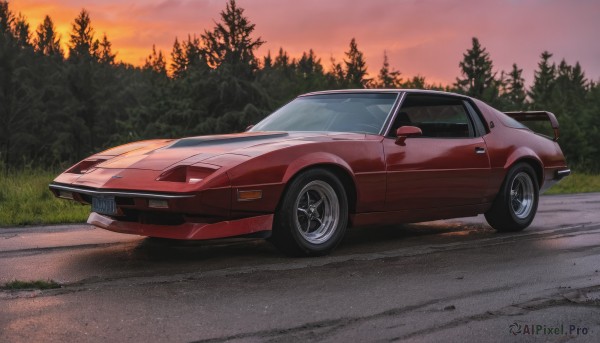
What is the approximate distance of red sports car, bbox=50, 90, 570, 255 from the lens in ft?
15.5

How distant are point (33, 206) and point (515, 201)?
5990 millimetres

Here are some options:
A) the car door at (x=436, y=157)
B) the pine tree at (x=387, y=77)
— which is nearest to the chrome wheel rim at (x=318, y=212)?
the car door at (x=436, y=157)

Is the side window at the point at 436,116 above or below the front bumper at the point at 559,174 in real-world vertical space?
above

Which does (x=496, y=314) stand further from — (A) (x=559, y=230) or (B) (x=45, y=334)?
(A) (x=559, y=230)

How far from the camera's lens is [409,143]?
591cm

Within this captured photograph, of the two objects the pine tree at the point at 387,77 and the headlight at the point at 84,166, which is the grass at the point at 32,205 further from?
the pine tree at the point at 387,77

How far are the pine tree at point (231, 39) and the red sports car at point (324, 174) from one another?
164 feet

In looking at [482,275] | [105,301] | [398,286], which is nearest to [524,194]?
[482,275]

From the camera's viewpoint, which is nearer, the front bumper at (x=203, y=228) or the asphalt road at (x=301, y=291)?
the asphalt road at (x=301, y=291)

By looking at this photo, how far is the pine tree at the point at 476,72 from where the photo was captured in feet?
237

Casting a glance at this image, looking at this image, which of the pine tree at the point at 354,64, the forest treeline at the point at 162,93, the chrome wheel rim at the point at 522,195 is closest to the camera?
the chrome wheel rim at the point at 522,195

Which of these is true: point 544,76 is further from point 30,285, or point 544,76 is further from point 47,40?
point 30,285

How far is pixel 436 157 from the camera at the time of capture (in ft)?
19.9

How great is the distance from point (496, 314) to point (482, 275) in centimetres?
111
